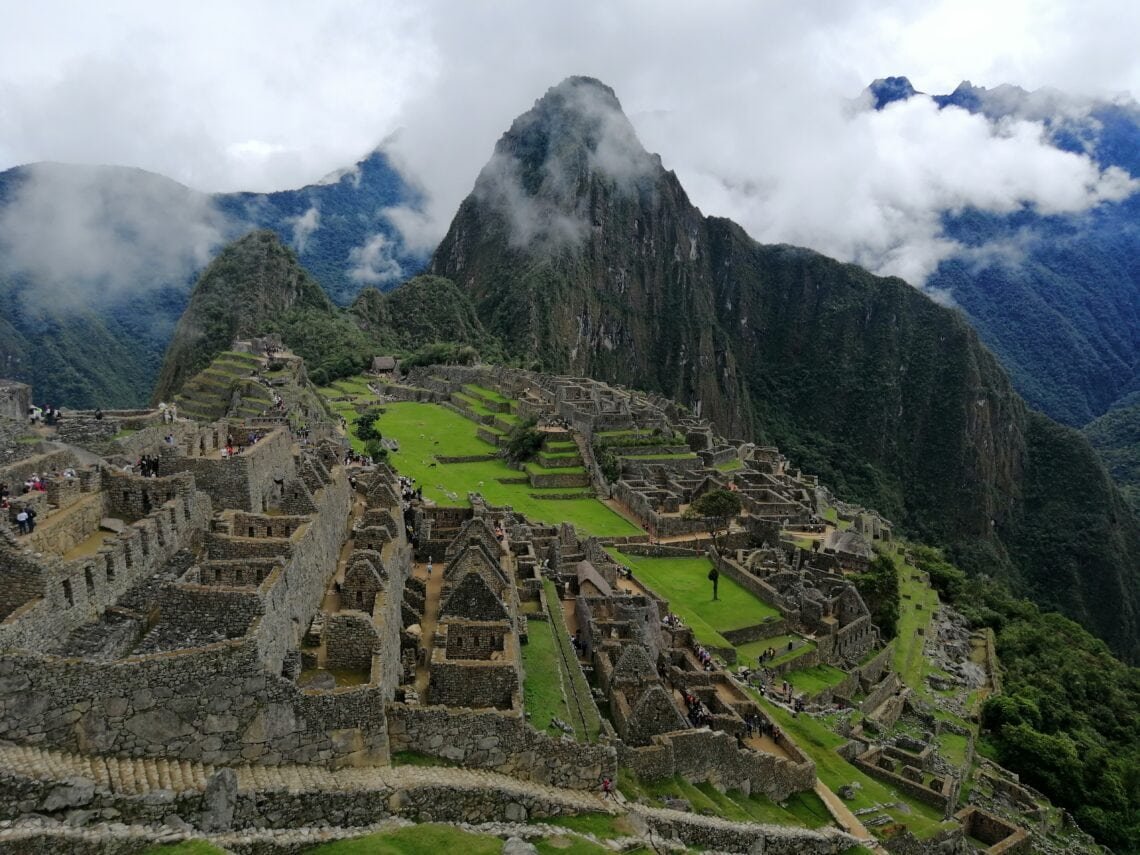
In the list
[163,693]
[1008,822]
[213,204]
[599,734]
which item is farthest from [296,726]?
[213,204]

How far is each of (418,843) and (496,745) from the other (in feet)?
9.09

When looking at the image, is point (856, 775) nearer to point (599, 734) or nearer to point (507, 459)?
point (599, 734)

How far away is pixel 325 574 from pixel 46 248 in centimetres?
8836

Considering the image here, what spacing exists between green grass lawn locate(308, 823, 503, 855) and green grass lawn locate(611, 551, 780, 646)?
18628 mm

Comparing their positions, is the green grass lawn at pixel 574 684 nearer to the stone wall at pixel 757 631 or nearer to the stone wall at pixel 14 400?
the stone wall at pixel 757 631

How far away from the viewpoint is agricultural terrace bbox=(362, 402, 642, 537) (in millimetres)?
44344

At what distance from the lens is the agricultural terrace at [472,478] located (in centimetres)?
4434

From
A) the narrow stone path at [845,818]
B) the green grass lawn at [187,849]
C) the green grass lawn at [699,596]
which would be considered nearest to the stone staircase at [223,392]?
the green grass lawn at [699,596]

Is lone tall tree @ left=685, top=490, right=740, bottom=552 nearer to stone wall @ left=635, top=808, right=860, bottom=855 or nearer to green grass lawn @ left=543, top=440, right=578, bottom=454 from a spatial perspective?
green grass lawn @ left=543, top=440, right=578, bottom=454

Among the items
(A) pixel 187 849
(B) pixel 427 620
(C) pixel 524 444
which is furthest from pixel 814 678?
(C) pixel 524 444

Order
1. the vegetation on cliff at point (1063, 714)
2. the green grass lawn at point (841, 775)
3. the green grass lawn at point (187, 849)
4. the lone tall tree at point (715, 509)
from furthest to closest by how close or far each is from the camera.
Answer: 1. the lone tall tree at point (715, 509)
2. the vegetation on cliff at point (1063, 714)
3. the green grass lawn at point (841, 775)
4. the green grass lawn at point (187, 849)

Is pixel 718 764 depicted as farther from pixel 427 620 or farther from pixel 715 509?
pixel 715 509

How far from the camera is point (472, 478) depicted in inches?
1999

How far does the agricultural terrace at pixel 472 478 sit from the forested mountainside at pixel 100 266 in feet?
91.9
